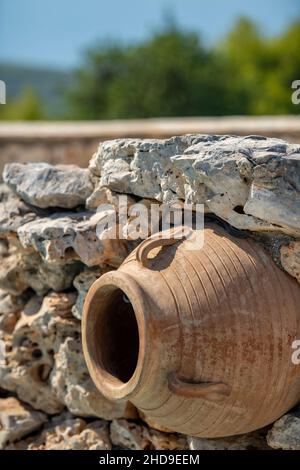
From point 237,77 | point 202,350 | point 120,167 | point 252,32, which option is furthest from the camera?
point 252,32

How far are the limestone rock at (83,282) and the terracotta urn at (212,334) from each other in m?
0.62

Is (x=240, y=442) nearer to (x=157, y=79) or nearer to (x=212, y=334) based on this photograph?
(x=212, y=334)

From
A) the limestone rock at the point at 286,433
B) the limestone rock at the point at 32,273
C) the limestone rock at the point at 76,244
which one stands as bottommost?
the limestone rock at the point at 286,433

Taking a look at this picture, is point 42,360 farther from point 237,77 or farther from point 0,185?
point 237,77

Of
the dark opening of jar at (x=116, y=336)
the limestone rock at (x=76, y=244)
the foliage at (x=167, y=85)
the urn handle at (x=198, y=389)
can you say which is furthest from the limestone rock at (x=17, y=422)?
the foliage at (x=167, y=85)

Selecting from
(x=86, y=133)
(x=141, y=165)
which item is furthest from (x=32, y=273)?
(x=86, y=133)

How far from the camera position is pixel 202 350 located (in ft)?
10.4

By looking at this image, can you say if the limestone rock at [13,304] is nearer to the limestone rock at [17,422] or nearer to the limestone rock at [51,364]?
the limestone rock at [51,364]

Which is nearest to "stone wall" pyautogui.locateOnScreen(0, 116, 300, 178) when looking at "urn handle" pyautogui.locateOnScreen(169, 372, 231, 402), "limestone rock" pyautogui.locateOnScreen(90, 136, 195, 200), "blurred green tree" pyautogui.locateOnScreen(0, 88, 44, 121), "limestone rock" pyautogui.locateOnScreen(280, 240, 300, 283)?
"limestone rock" pyautogui.locateOnScreen(90, 136, 195, 200)

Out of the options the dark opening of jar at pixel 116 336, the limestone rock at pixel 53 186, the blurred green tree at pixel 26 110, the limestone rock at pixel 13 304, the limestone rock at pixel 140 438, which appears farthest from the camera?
the blurred green tree at pixel 26 110

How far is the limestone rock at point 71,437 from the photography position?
13.2 ft
